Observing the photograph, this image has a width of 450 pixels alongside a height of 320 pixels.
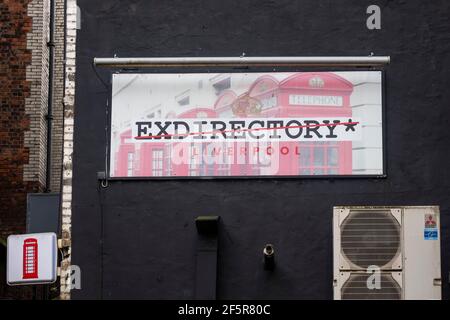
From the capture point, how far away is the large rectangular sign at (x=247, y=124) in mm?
11750

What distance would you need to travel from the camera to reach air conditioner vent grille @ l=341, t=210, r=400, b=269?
36.0 ft

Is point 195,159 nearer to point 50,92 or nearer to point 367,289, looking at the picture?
point 367,289

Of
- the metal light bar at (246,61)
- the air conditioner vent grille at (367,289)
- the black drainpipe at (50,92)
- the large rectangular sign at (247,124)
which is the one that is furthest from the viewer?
the black drainpipe at (50,92)

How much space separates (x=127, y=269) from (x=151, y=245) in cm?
40

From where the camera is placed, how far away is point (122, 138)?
39.2ft

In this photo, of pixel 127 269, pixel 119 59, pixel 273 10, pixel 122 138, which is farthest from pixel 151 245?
pixel 273 10

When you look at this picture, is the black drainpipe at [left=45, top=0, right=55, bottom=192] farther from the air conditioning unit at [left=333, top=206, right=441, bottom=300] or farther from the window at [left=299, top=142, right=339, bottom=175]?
the air conditioning unit at [left=333, top=206, right=441, bottom=300]

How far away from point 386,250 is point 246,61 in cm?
279

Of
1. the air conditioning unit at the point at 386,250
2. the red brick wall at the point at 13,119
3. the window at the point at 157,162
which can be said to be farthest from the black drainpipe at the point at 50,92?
the air conditioning unit at the point at 386,250

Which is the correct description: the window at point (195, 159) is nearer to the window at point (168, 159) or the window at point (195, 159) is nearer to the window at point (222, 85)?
the window at point (168, 159)

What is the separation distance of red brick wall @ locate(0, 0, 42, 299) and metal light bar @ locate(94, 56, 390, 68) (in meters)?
7.60

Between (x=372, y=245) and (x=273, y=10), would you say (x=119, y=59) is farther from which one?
(x=372, y=245)

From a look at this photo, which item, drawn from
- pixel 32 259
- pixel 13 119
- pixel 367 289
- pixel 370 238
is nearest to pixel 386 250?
pixel 370 238

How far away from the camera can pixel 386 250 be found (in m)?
11.0
